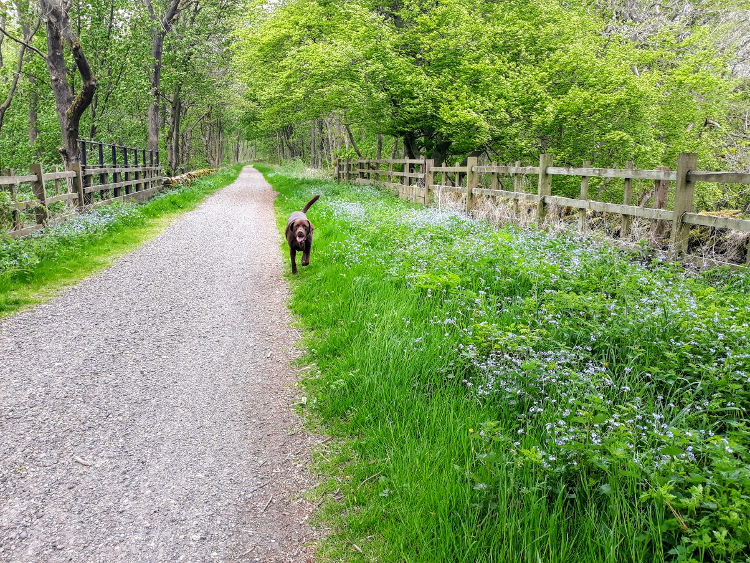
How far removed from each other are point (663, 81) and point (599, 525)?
63.6 feet

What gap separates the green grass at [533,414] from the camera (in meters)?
2.18

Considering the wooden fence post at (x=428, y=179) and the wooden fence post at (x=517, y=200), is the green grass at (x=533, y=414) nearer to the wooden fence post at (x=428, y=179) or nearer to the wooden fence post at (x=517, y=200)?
the wooden fence post at (x=517, y=200)

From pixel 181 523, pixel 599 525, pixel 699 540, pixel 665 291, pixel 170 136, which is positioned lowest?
pixel 181 523

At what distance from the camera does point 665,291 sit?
181 inches

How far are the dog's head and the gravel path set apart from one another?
1.22 m

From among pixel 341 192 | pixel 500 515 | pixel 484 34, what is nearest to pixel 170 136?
pixel 341 192

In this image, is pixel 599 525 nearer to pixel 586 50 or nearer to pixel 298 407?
pixel 298 407

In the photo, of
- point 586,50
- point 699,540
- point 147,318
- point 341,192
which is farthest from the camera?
point 341,192

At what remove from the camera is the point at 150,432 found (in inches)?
142

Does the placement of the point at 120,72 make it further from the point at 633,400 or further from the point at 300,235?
the point at 633,400

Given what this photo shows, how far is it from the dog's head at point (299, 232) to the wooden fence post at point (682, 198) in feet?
17.0

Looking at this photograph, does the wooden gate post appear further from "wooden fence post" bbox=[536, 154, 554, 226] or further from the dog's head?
the dog's head

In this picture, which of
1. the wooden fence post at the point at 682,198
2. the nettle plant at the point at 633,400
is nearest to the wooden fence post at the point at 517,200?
the wooden fence post at the point at 682,198

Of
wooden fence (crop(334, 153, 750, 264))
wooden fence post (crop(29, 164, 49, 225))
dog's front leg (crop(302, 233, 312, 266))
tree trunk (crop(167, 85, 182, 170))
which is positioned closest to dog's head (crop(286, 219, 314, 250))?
dog's front leg (crop(302, 233, 312, 266))
